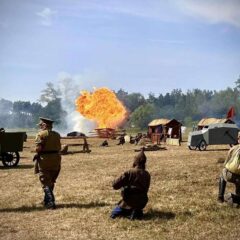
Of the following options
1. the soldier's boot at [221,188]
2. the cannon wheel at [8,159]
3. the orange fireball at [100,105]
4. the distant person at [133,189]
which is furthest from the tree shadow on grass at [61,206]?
the orange fireball at [100,105]

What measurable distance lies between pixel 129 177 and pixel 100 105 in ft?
186

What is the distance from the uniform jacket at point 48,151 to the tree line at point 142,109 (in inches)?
3565

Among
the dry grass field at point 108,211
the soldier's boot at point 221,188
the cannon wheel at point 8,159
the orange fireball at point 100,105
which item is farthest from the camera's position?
the orange fireball at point 100,105

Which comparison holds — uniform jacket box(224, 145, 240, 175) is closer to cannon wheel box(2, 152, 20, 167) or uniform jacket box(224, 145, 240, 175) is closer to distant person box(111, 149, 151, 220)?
distant person box(111, 149, 151, 220)

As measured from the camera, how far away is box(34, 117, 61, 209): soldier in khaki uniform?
1080 cm

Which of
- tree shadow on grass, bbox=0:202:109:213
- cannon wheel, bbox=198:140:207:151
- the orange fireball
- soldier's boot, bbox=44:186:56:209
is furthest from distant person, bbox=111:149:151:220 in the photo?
the orange fireball

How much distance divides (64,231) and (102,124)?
62.0 meters

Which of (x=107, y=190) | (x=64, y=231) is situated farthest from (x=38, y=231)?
(x=107, y=190)

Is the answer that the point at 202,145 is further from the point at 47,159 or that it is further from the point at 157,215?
the point at 157,215

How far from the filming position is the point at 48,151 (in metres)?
10.9

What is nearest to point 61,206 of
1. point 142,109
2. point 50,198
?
point 50,198

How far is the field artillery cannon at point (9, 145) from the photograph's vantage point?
2019 cm

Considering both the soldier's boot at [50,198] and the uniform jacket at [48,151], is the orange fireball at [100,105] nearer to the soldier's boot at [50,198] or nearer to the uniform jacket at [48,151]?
the uniform jacket at [48,151]

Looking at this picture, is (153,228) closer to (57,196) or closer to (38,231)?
(38,231)
